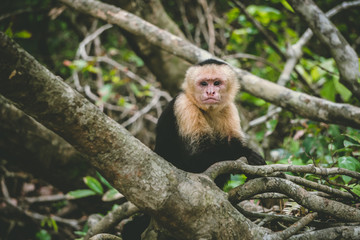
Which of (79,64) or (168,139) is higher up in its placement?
(79,64)

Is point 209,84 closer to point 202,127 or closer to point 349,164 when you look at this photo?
point 202,127

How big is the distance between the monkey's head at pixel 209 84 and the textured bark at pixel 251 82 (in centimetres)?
36

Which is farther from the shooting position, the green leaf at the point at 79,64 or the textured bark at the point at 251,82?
the green leaf at the point at 79,64

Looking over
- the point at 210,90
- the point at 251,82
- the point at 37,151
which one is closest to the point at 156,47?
the point at 251,82

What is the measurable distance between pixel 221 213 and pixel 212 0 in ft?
12.9

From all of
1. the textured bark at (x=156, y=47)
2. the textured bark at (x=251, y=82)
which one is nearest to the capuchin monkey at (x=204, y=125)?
the textured bark at (x=251, y=82)

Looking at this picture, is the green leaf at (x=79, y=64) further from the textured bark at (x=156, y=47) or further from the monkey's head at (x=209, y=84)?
the monkey's head at (x=209, y=84)

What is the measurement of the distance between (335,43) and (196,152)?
59.4 inches

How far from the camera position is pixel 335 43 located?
8.05 ft

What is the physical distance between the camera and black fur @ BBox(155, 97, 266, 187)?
7.14 feet

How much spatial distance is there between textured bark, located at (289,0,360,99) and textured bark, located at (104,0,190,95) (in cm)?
173

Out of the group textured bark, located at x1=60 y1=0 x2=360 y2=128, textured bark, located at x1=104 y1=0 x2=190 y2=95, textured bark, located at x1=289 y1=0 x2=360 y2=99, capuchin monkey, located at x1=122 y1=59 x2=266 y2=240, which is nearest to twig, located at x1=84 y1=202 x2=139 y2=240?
capuchin monkey, located at x1=122 y1=59 x2=266 y2=240

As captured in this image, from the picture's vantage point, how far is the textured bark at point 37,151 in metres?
3.01

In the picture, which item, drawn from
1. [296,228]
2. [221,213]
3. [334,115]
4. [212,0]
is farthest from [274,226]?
[212,0]
